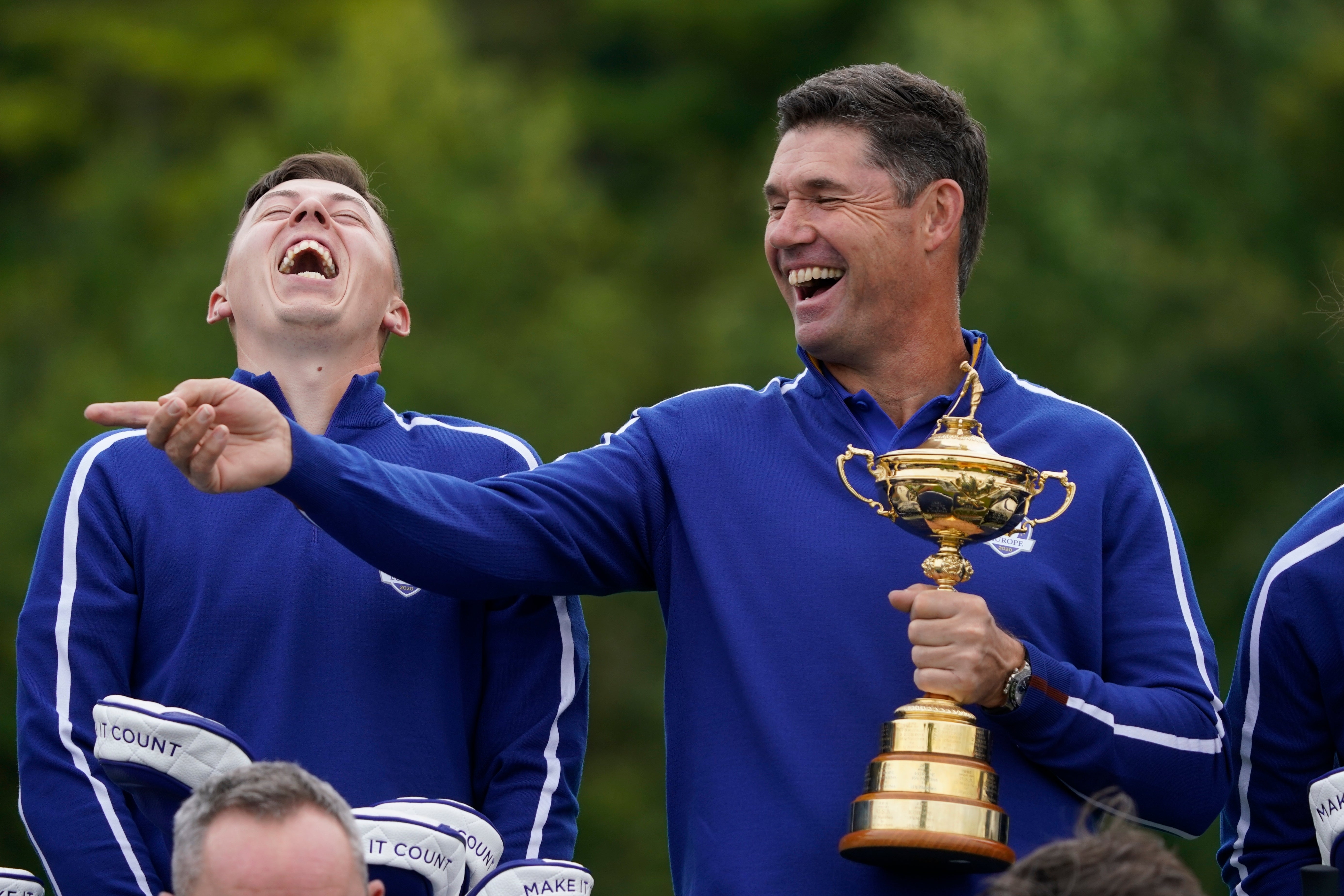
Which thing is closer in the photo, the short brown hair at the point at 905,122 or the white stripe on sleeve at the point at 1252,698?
the white stripe on sleeve at the point at 1252,698

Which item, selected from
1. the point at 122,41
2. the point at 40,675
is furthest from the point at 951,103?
the point at 122,41

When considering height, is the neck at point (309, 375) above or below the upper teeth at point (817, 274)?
below

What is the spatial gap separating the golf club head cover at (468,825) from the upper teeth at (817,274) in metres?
1.34

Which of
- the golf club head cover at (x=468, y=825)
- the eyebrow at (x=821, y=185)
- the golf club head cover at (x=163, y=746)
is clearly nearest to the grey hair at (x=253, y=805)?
the golf club head cover at (x=163, y=746)

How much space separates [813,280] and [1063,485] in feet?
2.38

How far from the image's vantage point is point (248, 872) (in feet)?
A: 11.0

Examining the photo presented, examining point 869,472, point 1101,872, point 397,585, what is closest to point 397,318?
point 397,585

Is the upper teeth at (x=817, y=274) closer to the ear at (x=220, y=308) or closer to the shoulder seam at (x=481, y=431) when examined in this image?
the shoulder seam at (x=481, y=431)

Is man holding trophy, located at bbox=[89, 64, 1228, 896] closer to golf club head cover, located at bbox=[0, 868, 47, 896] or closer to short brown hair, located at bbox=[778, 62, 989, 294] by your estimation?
short brown hair, located at bbox=[778, 62, 989, 294]

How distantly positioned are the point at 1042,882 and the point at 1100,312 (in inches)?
634

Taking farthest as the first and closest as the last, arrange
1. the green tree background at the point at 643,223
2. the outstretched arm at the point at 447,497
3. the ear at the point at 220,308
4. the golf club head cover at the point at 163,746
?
1. the green tree background at the point at 643,223
2. the ear at the point at 220,308
3. the golf club head cover at the point at 163,746
4. the outstretched arm at the point at 447,497

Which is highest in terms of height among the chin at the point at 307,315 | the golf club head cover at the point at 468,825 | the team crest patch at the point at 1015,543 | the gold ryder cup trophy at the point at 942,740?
the chin at the point at 307,315

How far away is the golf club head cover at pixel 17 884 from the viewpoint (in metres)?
4.11

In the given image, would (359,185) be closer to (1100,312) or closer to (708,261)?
(1100,312)
